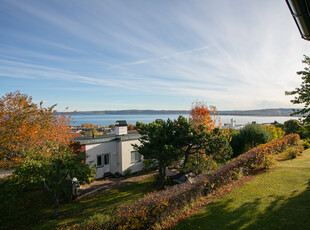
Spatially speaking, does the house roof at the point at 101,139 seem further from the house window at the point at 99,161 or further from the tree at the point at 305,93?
the tree at the point at 305,93

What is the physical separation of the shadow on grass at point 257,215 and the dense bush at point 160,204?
2.59 ft

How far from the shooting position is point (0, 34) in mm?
12250

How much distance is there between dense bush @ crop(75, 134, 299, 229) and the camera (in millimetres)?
5520

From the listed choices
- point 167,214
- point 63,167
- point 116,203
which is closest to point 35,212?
point 63,167

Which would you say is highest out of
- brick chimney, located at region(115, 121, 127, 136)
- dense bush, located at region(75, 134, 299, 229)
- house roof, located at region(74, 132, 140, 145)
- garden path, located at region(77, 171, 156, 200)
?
brick chimney, located at region(115, 121, 127, 136)

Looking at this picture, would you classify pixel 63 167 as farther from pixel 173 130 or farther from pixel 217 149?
pixel 217 149

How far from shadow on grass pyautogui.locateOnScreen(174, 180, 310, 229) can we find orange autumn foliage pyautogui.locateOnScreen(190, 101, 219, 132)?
11519 millimetres

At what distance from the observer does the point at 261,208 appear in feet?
22.8

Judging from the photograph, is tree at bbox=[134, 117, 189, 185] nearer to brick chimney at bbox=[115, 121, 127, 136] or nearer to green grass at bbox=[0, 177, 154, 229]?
green grass at bbox=[0, 177, 154, 229]

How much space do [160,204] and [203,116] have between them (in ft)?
58.6

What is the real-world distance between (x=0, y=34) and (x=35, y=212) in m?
12.9

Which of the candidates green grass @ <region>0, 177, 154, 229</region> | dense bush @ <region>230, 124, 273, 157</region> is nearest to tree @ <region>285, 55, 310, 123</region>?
green grass @ <region>0, 177, 154, 229</region>

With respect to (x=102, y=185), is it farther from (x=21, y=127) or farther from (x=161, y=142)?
(x=21, y=127)

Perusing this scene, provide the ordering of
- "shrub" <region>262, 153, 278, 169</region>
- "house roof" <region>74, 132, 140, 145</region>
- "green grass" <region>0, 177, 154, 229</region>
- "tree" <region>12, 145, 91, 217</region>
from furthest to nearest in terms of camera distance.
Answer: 1. "house roof" <region>74, 132, 140, 145</region>
2. "shrub" <region>262, 153, 278, 169</region>
3. "green grass" <region>0, 177, 154, 229</region>
4. "tree" <region>12, 145, 91, 217</region>
